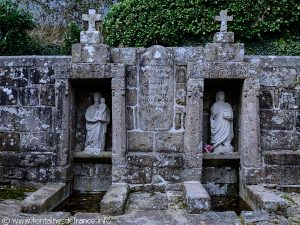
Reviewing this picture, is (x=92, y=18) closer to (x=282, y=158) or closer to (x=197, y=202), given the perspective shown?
(x=197, y=202)

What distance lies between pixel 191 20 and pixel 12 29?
4772mm

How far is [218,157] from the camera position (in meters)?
6.69

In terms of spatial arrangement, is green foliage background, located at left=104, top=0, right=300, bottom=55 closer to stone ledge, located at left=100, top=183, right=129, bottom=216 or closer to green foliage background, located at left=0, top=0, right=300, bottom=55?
green foliage background, located at left=0, top=0, right=300, bottom=55

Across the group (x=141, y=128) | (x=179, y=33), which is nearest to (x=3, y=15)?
(x=179, y=33)

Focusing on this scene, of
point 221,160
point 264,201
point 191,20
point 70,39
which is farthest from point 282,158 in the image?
point 70,39

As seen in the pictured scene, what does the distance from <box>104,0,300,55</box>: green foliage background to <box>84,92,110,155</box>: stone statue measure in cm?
480

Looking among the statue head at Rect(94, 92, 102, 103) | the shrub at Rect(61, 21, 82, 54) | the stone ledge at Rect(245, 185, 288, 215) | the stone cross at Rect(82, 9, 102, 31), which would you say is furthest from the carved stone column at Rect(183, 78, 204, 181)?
the shrub at Rect(61, 21, 82, 54)

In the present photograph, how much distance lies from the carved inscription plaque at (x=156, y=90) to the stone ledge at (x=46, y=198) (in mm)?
1577

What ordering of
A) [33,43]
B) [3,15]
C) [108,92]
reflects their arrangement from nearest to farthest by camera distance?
[108,92] → [3,15] → [33,43]

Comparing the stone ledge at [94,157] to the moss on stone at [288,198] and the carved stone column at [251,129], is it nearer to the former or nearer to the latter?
the carved stone column at [251,129]

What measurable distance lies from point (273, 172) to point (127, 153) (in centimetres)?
230

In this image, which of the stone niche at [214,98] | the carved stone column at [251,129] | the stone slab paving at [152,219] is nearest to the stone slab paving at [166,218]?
the stone slab paving at [152,219]

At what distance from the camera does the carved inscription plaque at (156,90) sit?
22.0ft

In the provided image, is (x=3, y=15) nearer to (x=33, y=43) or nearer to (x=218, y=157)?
(x=33, y=43)
